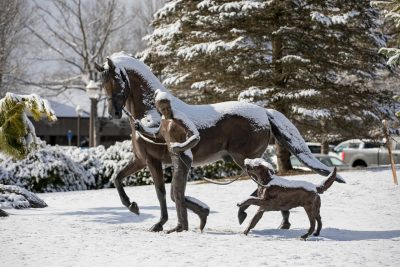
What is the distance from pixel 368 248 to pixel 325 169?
187 centimetres

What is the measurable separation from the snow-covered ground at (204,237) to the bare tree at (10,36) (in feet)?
70.4

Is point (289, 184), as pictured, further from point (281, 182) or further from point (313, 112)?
point (313, 112)

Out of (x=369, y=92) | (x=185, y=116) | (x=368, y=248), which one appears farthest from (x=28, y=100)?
(x=369, y=92)

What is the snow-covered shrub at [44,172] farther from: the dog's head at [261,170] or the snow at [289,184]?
the snow at [289,184]

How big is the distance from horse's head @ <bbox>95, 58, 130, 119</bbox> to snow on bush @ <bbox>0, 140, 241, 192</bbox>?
23.0ft

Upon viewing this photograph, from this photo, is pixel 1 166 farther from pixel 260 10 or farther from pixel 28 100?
pixel 260 10

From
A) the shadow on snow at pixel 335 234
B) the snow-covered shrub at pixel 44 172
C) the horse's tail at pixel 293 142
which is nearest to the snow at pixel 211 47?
the snow-covered shrub at pixel 44 172

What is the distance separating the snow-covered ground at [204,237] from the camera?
21.5ft

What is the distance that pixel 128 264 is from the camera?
631cm

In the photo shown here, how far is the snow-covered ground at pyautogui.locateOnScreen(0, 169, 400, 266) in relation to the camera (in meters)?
6.54

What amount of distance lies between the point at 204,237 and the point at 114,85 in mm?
2609

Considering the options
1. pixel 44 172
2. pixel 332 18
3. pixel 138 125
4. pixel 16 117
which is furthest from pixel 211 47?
pixel 138 125

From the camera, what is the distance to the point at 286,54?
61.6ft

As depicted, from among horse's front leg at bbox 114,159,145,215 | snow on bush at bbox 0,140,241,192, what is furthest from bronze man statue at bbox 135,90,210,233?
snow on bush at bbox 0,140,241,192
